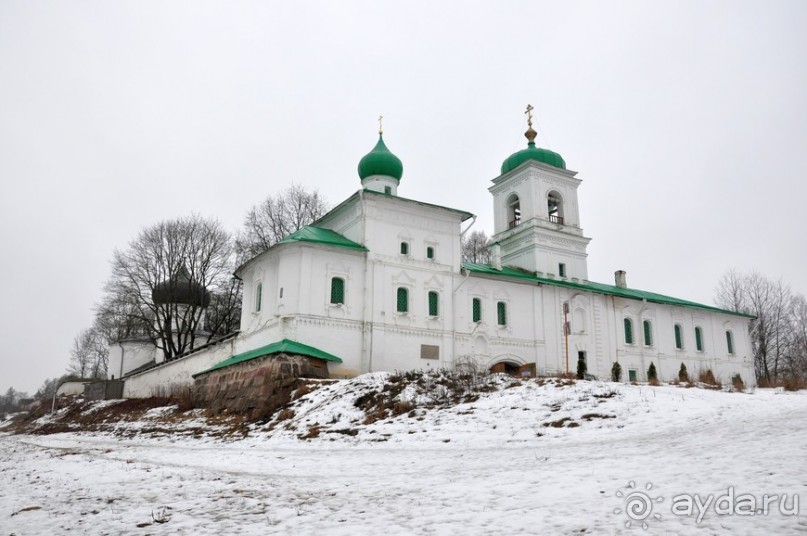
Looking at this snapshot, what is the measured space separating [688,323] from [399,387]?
87.5ft

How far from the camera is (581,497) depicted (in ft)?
18.9

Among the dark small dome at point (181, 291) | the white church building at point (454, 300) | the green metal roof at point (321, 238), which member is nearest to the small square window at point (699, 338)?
the white church building at point (454, 300)

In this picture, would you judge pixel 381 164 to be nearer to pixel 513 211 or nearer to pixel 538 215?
pixel 538 215

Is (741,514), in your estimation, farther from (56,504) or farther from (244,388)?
(244,388)

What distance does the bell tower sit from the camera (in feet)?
108

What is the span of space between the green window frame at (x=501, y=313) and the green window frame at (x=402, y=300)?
507 cm

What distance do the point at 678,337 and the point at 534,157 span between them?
1352 centimetres

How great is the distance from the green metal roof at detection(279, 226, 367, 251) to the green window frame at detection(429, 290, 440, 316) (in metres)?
3.77

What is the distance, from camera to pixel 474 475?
24.4ft

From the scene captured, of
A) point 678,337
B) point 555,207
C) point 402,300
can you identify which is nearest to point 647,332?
point 678,337

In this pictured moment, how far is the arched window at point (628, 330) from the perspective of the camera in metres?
33.4

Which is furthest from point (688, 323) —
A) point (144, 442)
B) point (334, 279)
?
point (144, 442)

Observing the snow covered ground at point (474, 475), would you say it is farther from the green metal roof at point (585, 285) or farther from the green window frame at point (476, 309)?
the green metal roof at point (585, 285)

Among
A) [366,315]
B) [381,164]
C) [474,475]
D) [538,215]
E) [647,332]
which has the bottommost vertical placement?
[474,475]
